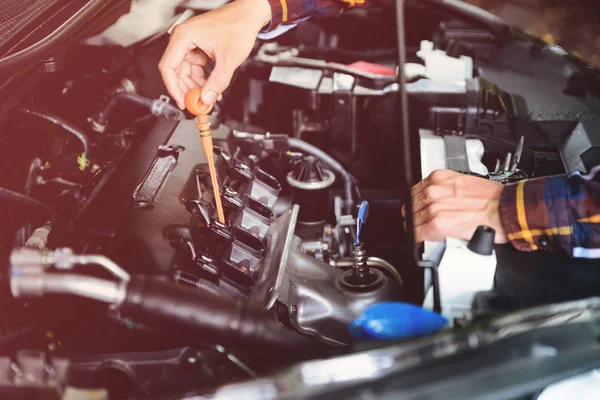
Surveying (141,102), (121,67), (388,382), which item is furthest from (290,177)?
(388,382)

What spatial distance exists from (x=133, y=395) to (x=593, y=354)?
64 centimetres

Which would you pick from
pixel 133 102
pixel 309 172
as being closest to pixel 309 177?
pixel 309 172

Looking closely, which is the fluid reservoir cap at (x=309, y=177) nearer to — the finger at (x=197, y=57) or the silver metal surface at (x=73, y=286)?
the finger at (x=197, y=57)

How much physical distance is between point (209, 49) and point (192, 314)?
28.2 inches

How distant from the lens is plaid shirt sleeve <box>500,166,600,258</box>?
858 mm

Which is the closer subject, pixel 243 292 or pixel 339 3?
pixel 243 292

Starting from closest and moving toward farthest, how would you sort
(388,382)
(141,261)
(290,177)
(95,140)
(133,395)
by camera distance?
1. (388,382)
2. (133,395)
3. (141,261)
4. (95,140)
5. (290,177)

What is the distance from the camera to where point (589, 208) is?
2.80 ft

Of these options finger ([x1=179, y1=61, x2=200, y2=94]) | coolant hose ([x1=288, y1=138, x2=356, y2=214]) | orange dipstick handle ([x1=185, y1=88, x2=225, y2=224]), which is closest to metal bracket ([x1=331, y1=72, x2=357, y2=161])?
coolant hose ([x1=288, y1=138, x2=356, y2=214])

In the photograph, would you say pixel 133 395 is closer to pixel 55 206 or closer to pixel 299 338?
pixel 299 338

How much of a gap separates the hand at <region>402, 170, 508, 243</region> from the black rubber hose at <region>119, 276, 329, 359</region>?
44cm

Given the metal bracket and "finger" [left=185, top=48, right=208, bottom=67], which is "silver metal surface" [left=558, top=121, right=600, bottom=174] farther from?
"finger" [left=185, top=48, right=208, bottom=67]

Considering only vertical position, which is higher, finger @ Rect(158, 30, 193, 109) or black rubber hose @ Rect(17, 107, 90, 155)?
finger @ Rect(158, 30, 193, 109)

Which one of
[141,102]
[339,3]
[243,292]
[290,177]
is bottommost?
[243,292]
